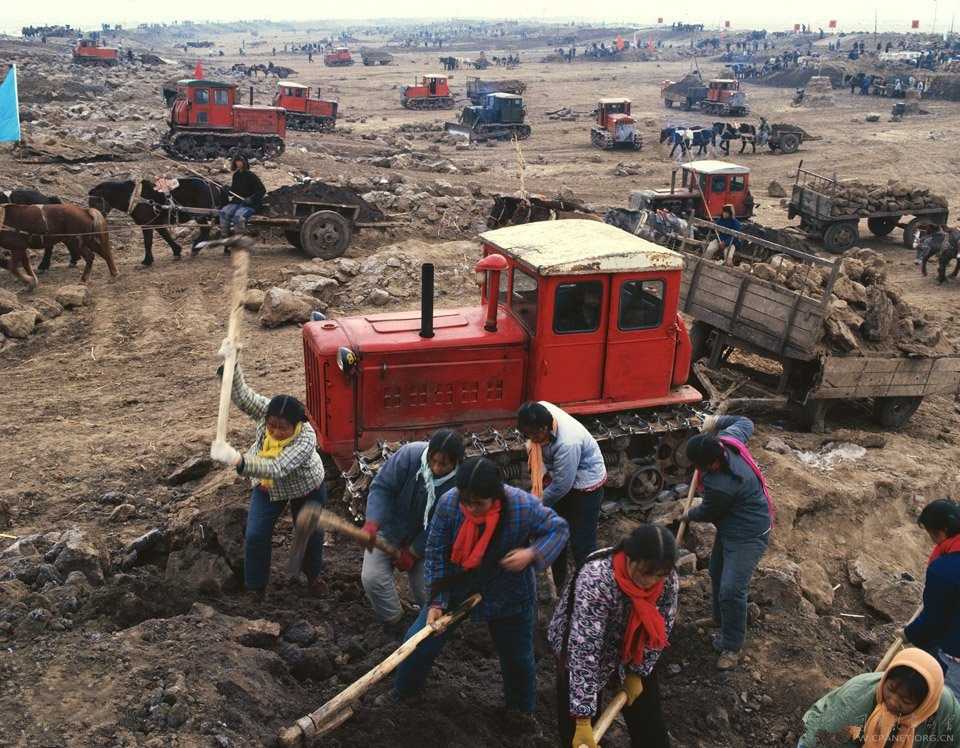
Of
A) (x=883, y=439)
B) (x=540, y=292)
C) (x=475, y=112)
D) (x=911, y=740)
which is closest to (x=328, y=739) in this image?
(x=911, y=740)

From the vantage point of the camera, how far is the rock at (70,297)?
513 inches

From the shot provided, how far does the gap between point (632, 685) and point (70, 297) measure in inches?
462

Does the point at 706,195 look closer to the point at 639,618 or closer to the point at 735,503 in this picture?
the point at 735,503

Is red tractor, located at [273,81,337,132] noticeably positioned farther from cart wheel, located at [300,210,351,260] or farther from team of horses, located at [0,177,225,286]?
cart wheel, located at [300,210,351,260]

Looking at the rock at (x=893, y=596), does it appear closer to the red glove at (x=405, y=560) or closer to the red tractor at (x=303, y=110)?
the red glove at (x=405, y=560)

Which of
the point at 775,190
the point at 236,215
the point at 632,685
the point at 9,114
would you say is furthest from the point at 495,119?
the point at 632,685

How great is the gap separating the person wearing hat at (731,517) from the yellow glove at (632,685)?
4.88 ft

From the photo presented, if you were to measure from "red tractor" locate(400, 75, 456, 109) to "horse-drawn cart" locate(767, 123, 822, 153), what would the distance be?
764 inches

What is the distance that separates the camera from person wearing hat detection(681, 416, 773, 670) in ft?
17.0

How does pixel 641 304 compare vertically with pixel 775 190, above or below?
above

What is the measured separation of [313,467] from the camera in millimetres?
5555

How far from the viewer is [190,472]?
26.6 ft

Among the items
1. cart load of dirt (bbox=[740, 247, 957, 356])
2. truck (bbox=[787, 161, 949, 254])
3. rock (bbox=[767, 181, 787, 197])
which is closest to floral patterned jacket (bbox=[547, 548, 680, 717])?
cart load of dirt (bbox=[740, 247, 957, 356])

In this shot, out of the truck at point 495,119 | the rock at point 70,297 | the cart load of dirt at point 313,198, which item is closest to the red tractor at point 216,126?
the truck at point 495,119
